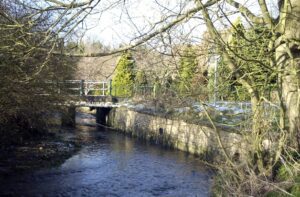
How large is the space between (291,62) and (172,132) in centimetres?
1317

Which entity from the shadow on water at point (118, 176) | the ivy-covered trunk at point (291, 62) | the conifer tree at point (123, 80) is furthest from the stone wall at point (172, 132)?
the ivy-covered trunk at point (291, 62)

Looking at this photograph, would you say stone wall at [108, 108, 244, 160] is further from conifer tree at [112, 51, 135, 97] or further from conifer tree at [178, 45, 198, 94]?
conifer tree at [178, 45, 198, 94]

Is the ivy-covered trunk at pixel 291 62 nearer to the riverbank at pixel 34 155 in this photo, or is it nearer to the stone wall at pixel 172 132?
the stone wall at pixel 172 132

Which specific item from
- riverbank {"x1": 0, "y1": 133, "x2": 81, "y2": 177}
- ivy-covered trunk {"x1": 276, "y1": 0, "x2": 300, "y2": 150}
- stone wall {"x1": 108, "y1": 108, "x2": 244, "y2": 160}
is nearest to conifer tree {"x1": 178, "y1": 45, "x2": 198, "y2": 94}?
ivy-covered trunk {"x1": 276, "y1": 0, "x2": 300, "y2": 150}

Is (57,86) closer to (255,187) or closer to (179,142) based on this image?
(179,142)

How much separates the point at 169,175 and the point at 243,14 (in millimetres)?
7571

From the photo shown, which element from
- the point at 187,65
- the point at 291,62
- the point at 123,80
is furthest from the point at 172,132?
the point at 291,62

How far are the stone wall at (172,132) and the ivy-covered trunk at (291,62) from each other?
20.1ft

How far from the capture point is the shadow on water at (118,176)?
1077cm

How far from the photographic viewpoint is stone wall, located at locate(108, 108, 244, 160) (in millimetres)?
14852

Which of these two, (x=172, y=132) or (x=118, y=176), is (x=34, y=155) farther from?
(x=172, y=132)

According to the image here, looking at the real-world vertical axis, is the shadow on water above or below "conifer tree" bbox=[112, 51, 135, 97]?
below

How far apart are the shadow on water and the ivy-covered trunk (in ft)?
14.7

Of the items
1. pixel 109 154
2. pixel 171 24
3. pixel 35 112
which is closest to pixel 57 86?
pixel 35 112
